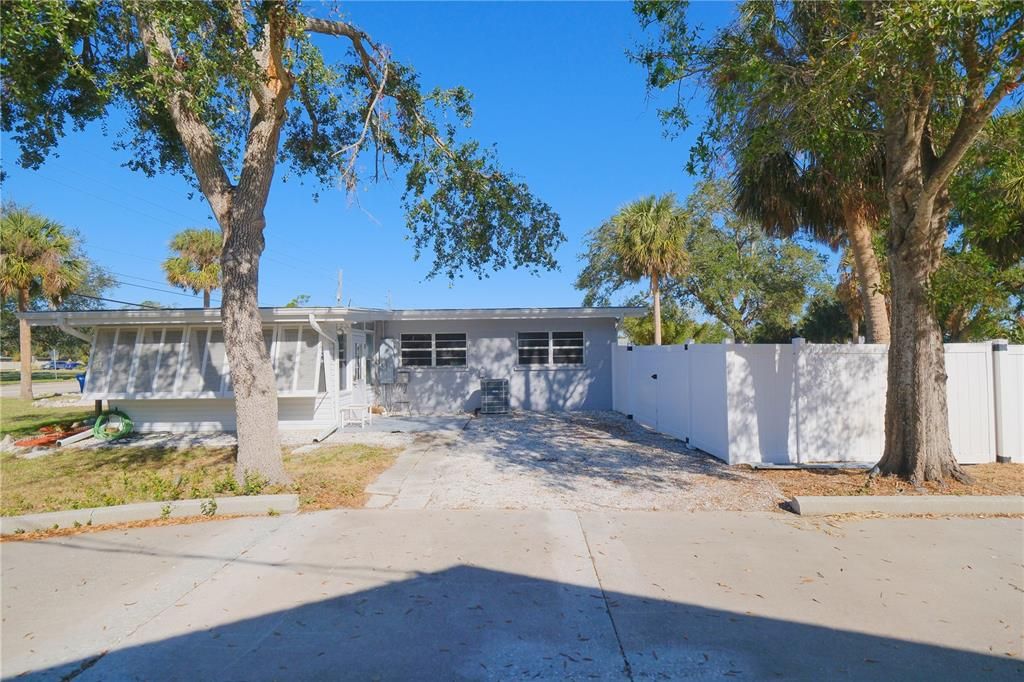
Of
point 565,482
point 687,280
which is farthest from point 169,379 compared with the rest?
point 687,280

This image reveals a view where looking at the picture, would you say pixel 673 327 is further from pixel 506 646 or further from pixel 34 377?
pixel 34 377

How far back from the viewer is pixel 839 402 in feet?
26.0

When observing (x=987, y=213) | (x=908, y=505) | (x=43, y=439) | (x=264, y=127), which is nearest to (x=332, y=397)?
(x=43, y=439)

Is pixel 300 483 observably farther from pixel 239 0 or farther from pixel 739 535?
pixel 239 0

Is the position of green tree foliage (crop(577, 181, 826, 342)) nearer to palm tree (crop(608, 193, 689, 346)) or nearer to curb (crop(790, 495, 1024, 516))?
palm tree (crop(608, 193, 689, 346))

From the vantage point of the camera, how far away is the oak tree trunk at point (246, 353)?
6.99 meters

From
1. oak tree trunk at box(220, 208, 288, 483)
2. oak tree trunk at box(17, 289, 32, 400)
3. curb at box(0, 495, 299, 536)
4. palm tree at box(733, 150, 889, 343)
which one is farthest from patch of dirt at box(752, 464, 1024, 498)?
Answer: oak tree trunk at box(17, 289, 32, 400)

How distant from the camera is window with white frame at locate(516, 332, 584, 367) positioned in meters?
15.8

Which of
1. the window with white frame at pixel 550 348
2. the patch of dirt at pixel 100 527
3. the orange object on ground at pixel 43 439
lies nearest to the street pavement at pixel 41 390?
the orange object on ground at pixel 43 439

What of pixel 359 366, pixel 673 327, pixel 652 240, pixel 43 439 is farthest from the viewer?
pixel 673 327

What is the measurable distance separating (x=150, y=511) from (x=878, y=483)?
8.07m

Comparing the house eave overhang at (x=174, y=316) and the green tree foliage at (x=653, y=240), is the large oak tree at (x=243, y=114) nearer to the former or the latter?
the house eave overhang at (x=174, y=316)

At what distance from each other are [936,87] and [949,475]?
438cm

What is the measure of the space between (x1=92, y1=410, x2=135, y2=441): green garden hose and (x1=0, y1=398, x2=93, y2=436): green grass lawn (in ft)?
→ 7.25
